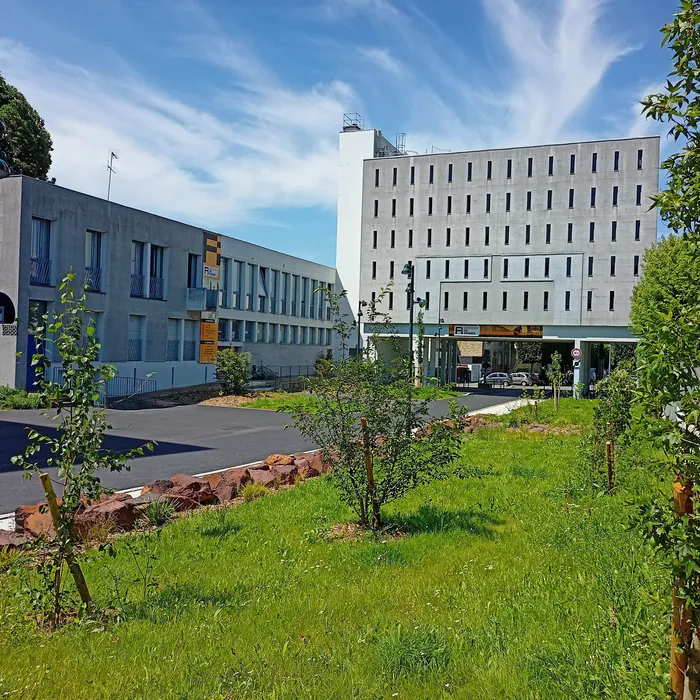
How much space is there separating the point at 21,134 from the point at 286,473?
39.9 m

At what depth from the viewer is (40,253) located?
30.2 metres

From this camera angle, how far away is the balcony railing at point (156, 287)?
1453 inches

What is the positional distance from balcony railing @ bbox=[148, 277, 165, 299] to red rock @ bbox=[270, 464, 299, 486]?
26219 mm

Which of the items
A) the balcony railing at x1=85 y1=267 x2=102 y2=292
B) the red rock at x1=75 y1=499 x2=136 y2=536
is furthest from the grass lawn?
the balcony railing at x1=85 y1=267 x2=102 y2=292

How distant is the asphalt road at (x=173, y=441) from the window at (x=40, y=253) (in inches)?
296

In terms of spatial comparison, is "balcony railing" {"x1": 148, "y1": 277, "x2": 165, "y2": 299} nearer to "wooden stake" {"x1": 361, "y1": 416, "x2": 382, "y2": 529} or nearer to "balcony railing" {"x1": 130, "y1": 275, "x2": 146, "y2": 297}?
"balcony railing" {"x1": 130, "y1": 275, "x2": 146, "y2": 297}

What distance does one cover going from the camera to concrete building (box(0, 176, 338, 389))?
29234 millimetres

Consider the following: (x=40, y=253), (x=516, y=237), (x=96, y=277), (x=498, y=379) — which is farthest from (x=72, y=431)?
(x=498, y=379)

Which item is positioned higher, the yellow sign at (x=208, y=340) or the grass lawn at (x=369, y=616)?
the yellow sign at (x=208, y=340)

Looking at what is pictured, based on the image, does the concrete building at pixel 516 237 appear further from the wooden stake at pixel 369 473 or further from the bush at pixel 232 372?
the wooden stake at pixel 369 473

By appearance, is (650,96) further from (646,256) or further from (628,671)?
(646,256)

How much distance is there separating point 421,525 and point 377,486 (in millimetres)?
701

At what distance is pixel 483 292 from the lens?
51.8 metres

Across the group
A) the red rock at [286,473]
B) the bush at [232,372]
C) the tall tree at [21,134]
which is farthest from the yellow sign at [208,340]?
the red rock at [286,473]
